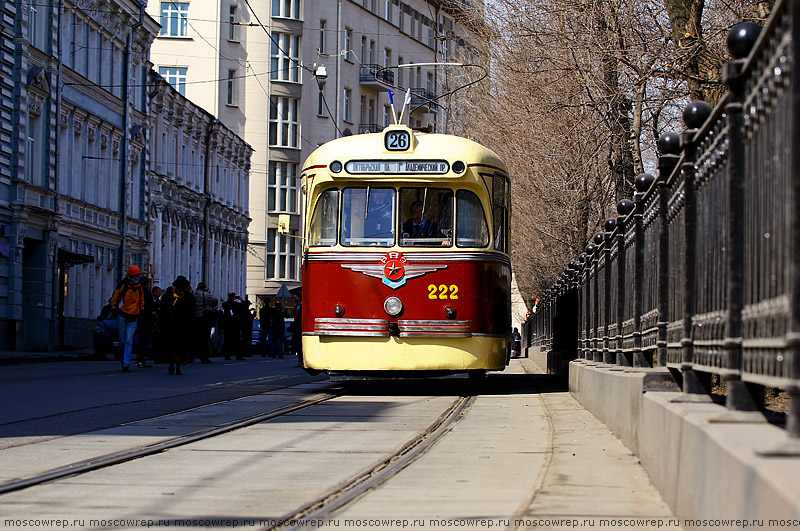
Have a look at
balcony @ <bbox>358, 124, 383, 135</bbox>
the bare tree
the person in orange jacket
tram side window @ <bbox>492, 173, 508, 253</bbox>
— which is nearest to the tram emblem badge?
tram side window @ <bbox>492, 173, 508, 253</bbox>

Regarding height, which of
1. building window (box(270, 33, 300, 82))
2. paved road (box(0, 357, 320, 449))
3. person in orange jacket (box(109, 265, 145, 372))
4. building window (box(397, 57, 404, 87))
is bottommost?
paved road (box(0, 357, 320, 449))

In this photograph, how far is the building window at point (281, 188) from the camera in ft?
248

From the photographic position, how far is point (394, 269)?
52.7ft

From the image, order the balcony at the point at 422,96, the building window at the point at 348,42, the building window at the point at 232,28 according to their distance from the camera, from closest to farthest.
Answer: the building window at the point at 232,28 < the building window at the point at 348,42 < the balcony at the point at 422,96

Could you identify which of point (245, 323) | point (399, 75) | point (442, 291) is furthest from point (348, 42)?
point (442, 291)

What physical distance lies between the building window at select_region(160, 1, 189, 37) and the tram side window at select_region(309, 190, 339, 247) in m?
57.8

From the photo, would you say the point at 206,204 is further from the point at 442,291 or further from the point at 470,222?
the point at 442,291

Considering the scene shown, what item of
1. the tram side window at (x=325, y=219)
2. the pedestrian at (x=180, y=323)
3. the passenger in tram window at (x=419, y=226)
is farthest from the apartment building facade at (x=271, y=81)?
the passenger in tram window at (x=419, y=226)

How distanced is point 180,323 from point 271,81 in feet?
180

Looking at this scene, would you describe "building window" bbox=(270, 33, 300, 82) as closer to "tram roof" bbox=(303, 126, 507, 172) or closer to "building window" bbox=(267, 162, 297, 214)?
"building window" bbox=(267, 162, 297, 214)

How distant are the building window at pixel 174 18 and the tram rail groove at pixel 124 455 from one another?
204ft

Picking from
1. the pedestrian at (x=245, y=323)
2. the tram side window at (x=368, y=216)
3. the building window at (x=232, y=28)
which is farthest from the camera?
the building window at (x=232, y=28)

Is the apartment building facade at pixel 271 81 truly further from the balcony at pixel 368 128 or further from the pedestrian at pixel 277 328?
the pedestrian at pixel 277 328

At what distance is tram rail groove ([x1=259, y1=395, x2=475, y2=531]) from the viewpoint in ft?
19.9
